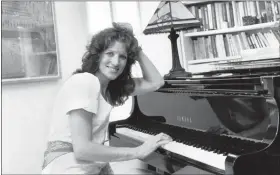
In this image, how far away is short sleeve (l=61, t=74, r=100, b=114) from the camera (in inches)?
44.9

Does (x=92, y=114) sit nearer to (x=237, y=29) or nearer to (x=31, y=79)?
(x=31, y=79)

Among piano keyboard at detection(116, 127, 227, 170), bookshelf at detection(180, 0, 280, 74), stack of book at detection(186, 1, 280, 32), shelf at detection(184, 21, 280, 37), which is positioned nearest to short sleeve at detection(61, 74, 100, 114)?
piano keyboard at detection(116, 127, 227, 170)

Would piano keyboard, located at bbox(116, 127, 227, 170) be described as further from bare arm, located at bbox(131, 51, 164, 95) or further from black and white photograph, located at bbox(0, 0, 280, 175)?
bare arm, located at bbox(131, 51, 164, 95)

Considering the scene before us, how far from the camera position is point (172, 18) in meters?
1.96

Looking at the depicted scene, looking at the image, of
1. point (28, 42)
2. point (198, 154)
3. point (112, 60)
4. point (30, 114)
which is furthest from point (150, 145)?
point (28, 42)

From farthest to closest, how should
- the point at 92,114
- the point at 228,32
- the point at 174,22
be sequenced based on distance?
the point at 228,32 → the point at 174,22 → the point at 92,114

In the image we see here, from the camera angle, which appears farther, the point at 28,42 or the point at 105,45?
the point at 28,42

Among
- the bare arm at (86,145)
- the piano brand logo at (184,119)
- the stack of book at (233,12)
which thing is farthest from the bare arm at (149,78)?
the stack of book at (233,12)

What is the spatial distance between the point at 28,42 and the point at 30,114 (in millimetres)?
605

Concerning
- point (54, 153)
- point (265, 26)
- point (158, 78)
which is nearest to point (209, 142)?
point (158, 78)

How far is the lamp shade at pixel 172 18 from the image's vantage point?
6.43 feet

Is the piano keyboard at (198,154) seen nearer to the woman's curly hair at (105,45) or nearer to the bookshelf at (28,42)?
the woman's curly hair at (105,45)

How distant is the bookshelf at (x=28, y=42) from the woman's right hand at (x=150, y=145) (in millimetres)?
1473

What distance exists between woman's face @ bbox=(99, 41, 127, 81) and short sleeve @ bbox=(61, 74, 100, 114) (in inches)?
6.0
